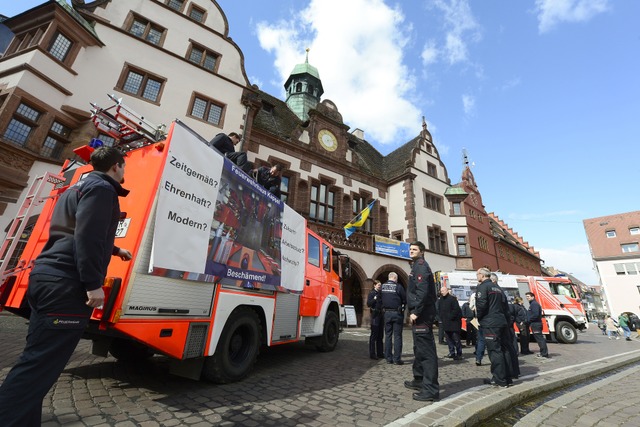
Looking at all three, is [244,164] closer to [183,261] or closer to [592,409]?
[183,261]

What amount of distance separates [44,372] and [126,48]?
15.1 m

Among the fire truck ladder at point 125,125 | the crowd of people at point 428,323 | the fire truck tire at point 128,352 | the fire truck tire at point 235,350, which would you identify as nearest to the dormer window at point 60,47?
the fire truck ladder at point 125,125

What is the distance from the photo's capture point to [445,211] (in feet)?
77.5

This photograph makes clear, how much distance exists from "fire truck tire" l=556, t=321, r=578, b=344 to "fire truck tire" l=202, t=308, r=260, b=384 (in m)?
15.0

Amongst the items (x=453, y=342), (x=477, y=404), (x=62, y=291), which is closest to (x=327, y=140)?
(x=453, y=342)

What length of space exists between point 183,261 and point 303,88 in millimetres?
23048

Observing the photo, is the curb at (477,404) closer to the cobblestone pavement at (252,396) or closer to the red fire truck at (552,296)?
the cobblestone pavement at (252,396)

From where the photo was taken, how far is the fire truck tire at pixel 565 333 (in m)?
13.0

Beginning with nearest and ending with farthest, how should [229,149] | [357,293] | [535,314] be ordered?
[229,149] → [535,314] → [357,293]

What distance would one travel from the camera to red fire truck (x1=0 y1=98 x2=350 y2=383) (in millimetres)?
3057

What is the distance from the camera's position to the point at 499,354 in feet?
15.3

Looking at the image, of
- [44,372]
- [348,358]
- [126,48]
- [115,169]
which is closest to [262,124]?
[126,48]

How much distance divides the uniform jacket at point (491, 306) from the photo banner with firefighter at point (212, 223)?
3495mm

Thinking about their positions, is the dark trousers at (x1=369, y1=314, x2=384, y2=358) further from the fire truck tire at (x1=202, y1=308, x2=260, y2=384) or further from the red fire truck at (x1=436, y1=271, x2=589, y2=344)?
the red fire truck at (x1=436, y1=271, x2=589, y2=344)
